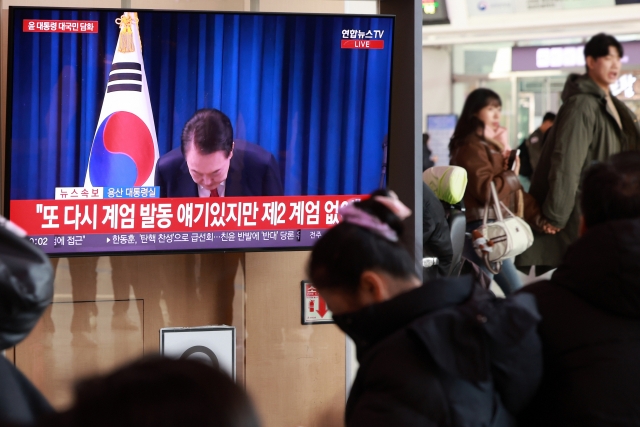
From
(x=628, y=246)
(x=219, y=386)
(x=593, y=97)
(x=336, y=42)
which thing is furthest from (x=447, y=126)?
(x=219, y=386)

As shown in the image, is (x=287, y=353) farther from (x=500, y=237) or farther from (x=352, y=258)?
(x=352, y=258)

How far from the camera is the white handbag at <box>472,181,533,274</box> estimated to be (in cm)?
467

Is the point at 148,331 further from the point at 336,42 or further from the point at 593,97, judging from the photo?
the point at 593,97

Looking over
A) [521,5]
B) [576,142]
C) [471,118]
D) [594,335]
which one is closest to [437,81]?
[521,5]

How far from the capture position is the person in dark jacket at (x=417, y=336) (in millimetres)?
1469

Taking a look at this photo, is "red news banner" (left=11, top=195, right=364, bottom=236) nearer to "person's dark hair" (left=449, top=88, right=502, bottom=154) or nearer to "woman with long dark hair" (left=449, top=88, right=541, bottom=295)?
"woman with long dark hair" (left=449, top=88, right=541, bottom=295)

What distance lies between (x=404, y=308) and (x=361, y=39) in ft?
6.38

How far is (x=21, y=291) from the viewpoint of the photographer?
136cm

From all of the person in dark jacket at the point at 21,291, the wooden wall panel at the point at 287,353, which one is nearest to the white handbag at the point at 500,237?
the wooden wall panel at the point at 287,353

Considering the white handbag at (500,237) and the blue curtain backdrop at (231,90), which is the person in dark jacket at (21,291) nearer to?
the blue curtain backdrop at (231,90)

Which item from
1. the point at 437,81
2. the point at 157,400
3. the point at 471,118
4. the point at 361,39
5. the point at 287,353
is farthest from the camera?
the point at 437,81

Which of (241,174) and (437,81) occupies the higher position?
(437,81)

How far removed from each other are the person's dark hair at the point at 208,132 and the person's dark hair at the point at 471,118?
7.01 feet

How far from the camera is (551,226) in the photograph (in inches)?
198
